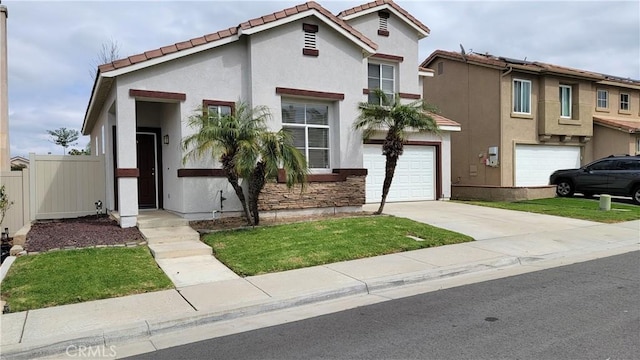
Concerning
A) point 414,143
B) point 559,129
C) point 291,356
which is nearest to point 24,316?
point 291,356

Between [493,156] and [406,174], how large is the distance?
5.05 meters

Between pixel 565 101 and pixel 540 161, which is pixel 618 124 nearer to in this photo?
pixel 565 101

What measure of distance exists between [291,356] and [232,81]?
9144mm

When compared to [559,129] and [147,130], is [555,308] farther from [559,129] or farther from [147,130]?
[559,129]

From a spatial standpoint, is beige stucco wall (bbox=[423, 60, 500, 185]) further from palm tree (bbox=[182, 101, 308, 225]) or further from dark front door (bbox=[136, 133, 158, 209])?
dark front door (bbox=[136, 133, 158, 209])

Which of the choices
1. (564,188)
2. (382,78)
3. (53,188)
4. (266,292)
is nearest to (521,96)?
(564,188)

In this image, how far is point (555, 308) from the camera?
568 centimetres

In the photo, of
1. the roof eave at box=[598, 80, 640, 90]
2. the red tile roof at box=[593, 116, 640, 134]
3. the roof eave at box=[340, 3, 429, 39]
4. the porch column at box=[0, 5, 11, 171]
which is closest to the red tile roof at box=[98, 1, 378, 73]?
the roof eave at box=[340, 3, 429, 39]

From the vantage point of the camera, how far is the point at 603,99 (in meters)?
24.0

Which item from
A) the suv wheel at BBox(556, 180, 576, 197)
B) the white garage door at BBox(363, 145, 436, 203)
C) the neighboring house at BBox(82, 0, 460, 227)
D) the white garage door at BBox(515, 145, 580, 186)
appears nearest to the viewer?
the neighboring house at BBox(82, 0, 460, 227)

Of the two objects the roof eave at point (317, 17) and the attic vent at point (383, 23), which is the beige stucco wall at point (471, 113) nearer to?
the attic vent at point (383, 23)

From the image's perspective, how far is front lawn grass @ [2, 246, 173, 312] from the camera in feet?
20.8

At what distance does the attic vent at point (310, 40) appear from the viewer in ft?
42.4

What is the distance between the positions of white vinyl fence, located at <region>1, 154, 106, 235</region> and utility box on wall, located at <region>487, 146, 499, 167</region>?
51.3 ft
